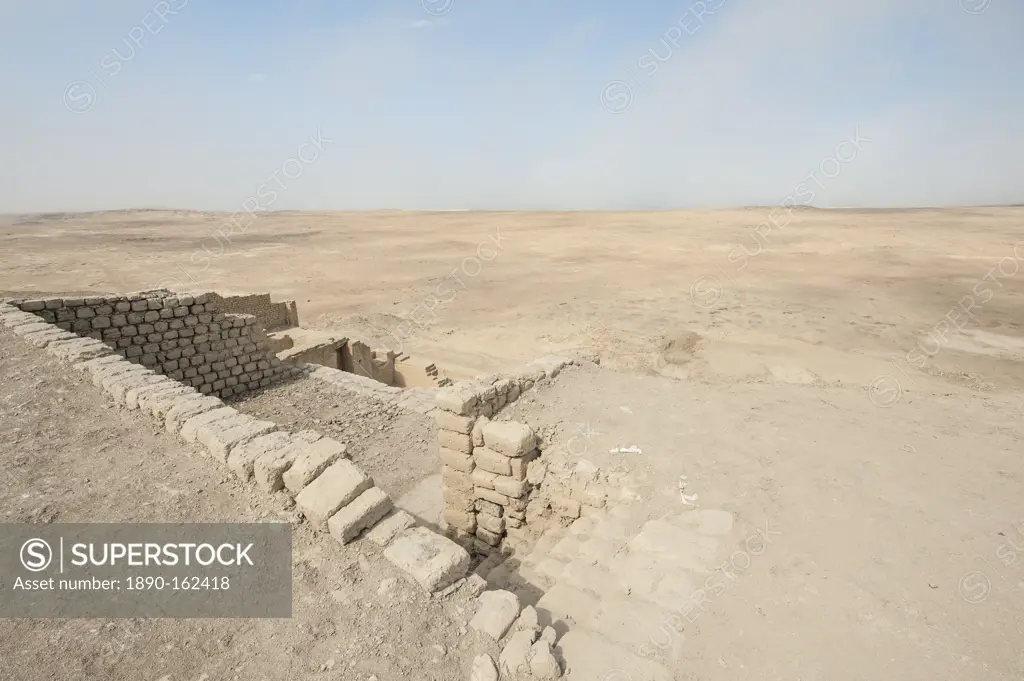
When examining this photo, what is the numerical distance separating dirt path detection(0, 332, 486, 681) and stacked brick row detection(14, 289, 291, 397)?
10.8 feet

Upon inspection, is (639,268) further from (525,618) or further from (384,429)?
(525,618)

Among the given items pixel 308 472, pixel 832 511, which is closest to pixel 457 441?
pixel 308 472

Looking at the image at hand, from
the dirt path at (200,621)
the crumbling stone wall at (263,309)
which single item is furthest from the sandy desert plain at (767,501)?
the crumbling stone wall at (263,309)

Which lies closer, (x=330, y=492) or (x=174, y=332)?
(x=330, y=492)

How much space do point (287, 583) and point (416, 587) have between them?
0.83 meters

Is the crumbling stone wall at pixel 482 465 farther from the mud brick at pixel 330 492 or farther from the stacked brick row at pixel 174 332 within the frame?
the stacked brick row at pixel 174 332

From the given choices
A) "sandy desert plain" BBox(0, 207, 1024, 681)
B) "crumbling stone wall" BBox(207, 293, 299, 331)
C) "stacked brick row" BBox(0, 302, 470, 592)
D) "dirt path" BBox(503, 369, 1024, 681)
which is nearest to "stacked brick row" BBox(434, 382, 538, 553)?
"dirt path" BBox(503, 369, 1024, 681)

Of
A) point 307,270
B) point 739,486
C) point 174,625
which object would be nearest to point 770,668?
point 739,486

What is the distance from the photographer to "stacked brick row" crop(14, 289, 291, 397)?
302 inches

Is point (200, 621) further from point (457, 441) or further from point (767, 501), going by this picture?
point (767, 501)

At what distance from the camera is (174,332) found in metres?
7.95

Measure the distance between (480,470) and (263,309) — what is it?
8967mm

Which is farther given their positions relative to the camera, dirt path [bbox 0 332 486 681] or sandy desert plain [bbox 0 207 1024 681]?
sandy desert plain [bbox 0 207 1024 681]

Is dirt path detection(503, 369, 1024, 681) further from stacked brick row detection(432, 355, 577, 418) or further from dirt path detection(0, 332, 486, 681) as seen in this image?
dirt path detection(0, 332, 486, 681)
